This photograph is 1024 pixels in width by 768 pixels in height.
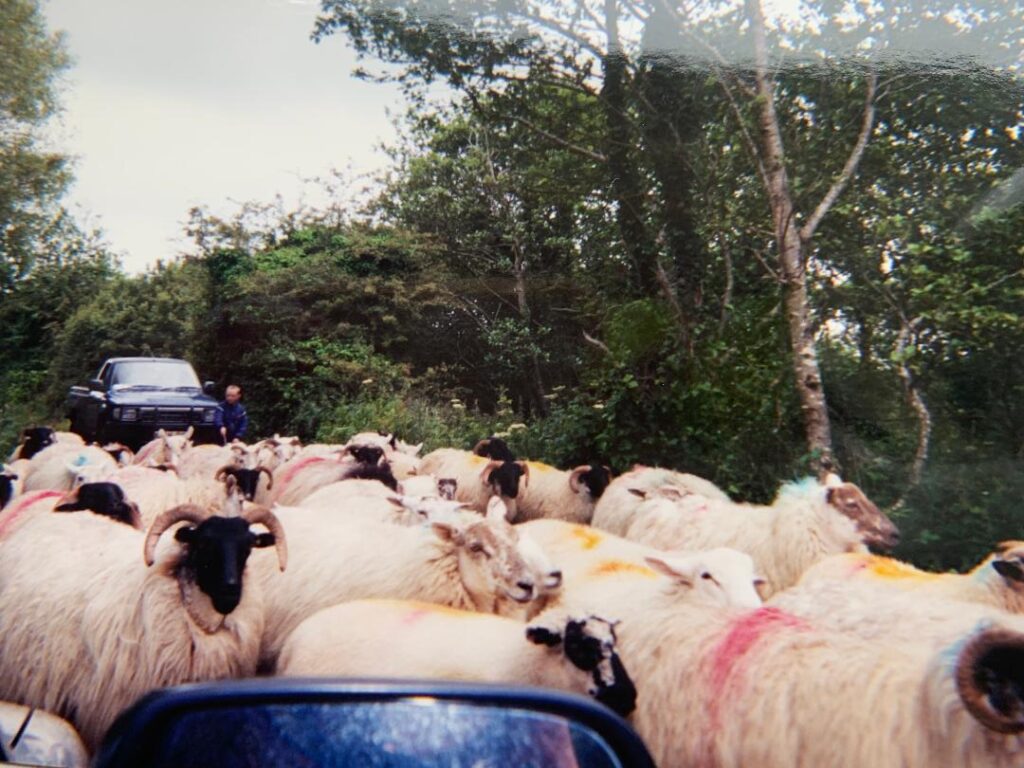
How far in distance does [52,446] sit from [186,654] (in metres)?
1.07

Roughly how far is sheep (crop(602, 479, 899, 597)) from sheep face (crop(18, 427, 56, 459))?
2.28 m

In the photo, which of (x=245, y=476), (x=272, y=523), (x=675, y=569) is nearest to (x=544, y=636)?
(x=675, y=569)

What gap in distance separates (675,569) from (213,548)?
1.52 meters

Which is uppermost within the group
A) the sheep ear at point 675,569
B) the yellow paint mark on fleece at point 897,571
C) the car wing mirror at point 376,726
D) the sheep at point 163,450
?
the sheep at point 163,450

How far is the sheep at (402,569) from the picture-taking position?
324 cm

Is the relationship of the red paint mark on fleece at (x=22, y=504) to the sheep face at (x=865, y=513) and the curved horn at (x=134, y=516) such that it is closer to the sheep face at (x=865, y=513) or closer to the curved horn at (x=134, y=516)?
the curved horn at (x=134, y=516)

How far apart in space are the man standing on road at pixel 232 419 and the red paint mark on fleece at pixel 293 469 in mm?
440

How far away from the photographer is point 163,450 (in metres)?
3.42

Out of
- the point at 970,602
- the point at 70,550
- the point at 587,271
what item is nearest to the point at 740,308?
the point at 587,271

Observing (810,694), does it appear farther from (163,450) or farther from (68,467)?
(68,467)

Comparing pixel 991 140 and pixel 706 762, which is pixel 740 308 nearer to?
pixel 991 140

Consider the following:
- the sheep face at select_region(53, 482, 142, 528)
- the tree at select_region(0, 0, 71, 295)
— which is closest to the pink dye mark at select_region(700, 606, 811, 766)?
the sheep face at select_region(53, 482, 142, 528)

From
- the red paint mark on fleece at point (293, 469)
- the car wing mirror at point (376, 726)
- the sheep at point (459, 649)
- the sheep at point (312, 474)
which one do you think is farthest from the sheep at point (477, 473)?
the car wing mirror at point (376, 726)

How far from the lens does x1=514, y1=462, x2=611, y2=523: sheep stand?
11.0ft
